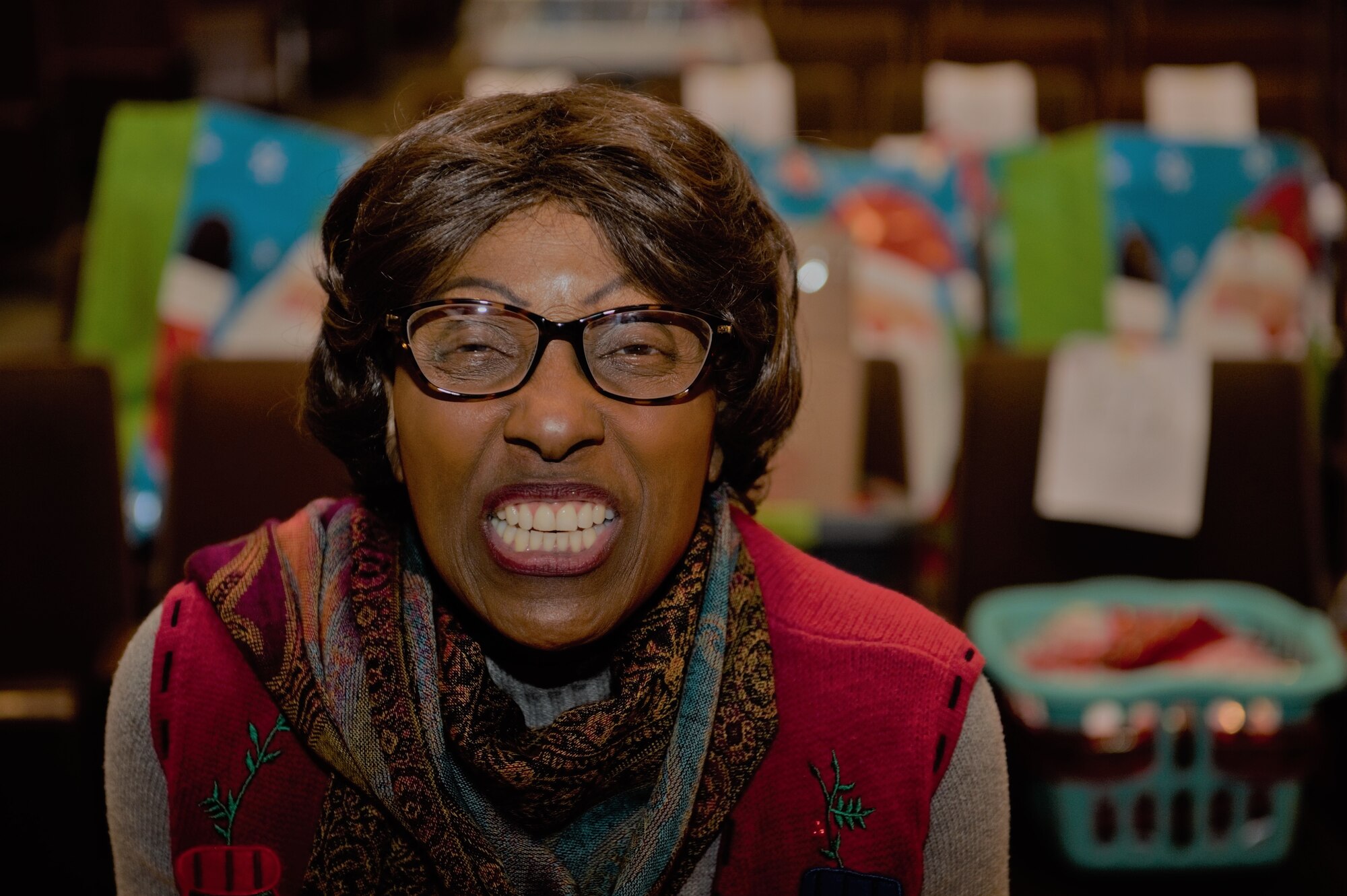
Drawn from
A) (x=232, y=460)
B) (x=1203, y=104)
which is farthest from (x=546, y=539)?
(x=1203, y=104)

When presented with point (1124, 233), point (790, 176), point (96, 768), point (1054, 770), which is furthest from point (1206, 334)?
point (96, 768)

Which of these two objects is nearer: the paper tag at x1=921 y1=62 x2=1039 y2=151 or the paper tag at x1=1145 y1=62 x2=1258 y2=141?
the paper tag at x1=921 y1=62 x2=1039 y2=151

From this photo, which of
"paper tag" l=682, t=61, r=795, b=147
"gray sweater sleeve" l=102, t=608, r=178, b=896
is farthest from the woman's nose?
"paper tag" l=682, t=61, r=795, b=147

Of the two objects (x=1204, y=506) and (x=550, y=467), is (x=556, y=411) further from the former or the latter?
(x=1204, y=506)

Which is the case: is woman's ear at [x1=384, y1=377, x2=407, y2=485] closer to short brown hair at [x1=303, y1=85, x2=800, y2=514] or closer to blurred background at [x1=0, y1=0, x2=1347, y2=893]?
short brown hair at [x1=303, y1=85, x2=800, y2=514]

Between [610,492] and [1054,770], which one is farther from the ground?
[610,492]

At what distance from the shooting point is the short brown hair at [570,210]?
0.94 m

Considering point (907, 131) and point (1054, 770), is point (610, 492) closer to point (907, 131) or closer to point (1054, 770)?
point (1054, 770)

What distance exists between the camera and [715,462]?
1110 mm

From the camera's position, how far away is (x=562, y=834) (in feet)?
3.48

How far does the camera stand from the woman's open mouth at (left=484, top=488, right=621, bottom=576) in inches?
36.6

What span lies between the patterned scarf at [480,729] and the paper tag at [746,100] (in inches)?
107

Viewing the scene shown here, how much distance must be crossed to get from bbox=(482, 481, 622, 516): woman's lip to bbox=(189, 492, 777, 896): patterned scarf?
14 cm

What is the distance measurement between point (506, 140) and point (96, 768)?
3.23 ft
